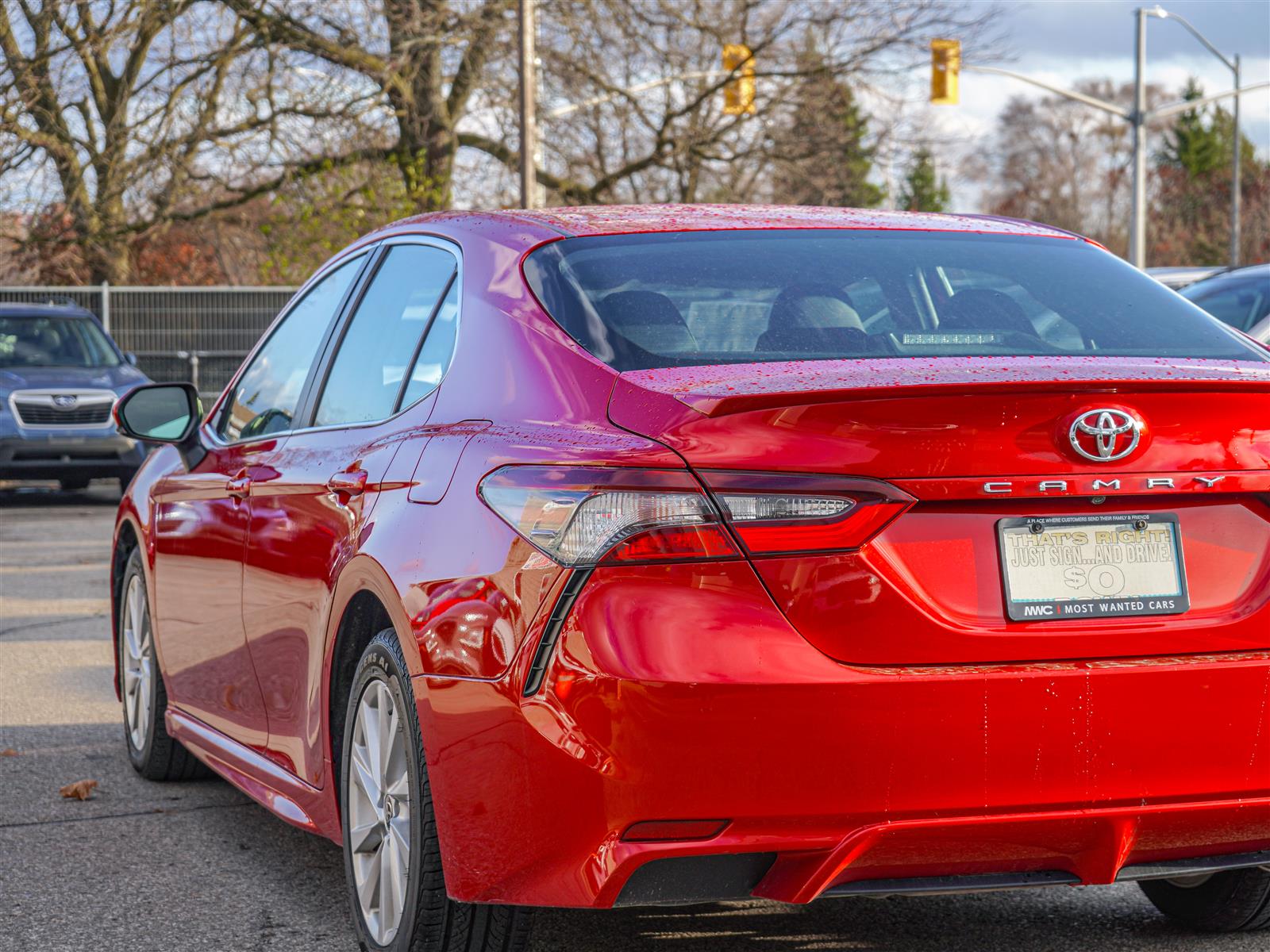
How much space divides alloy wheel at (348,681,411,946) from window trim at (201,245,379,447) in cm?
109

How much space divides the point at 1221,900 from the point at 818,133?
72.4 ft

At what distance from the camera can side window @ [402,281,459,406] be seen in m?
3.73

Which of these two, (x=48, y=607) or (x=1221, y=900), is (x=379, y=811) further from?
(x=48, y=607)

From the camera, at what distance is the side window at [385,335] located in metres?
4.00

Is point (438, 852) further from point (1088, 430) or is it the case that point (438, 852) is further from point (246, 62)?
point (246, 62)

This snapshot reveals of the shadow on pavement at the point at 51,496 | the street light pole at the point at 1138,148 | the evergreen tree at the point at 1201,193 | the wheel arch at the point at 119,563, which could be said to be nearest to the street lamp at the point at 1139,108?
the street light pole at the point at 1138,148

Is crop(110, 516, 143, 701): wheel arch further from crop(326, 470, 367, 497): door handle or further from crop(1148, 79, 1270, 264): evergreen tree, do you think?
crop(1148, 79, 1270, 264): evergreen tree

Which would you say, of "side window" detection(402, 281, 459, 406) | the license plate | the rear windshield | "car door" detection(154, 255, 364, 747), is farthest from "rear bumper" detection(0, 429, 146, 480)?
the license plate

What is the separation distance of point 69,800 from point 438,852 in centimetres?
251

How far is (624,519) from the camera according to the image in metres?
2.96

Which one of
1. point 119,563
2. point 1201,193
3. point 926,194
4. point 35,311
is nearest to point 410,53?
point 35,311

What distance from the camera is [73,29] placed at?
76.4ft

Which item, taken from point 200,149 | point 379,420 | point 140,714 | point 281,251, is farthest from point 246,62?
point 379,420

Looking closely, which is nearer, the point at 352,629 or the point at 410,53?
the point at 352,629
